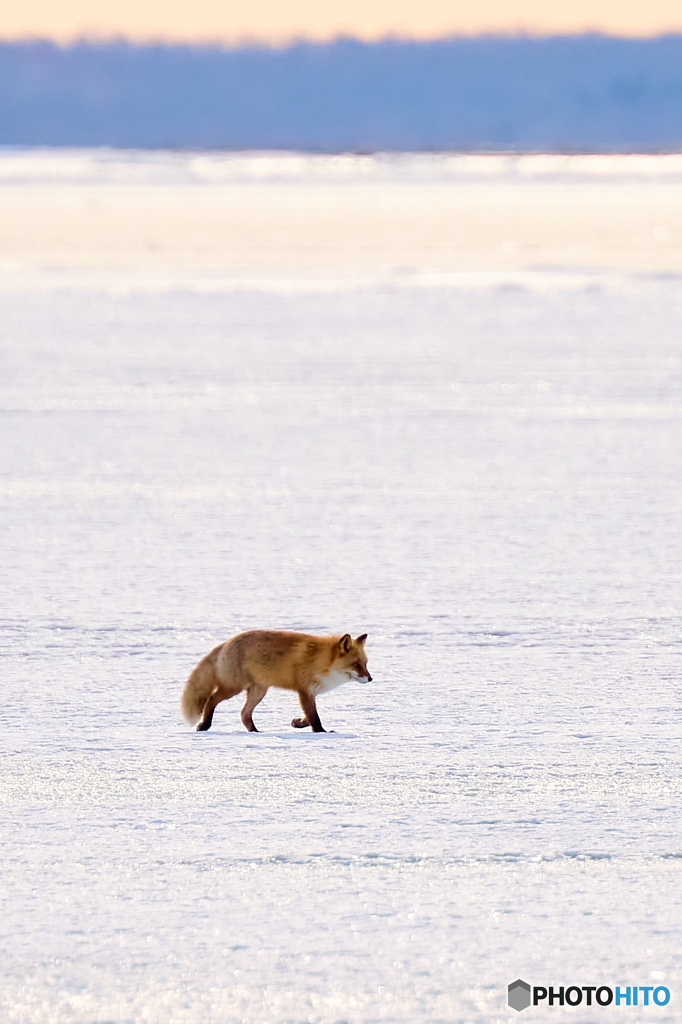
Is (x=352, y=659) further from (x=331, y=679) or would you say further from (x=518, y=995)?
(x=518, y=995)

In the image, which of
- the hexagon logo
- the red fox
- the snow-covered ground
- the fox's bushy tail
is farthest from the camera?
the fox's bushy tail

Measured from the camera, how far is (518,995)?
254 cm

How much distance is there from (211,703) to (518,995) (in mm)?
1480

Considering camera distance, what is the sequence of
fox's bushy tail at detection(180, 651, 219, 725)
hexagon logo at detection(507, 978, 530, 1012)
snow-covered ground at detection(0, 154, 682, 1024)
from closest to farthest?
hexagon logo at detection(507, 978, 530, 1012) → snow-covered ground at detection(0, 154, 682, 1024) → fox's bushy tail at detection(180, 651, 219, 725)

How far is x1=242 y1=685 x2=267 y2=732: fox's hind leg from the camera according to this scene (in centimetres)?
381

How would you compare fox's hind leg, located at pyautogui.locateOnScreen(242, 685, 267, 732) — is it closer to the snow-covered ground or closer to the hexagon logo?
the snow-covered ground

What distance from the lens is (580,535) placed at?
6.36 metres

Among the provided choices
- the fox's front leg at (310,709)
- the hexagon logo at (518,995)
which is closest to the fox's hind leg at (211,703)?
the fox's front leg at (310,709)

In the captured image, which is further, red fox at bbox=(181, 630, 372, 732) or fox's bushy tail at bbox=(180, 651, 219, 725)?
fox's bushy tail at bbox=(180, 651, 219, 725)

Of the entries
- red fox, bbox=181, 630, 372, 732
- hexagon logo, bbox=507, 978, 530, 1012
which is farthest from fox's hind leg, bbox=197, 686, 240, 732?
hexagon logo, bbox=507, 978, 530, 1012

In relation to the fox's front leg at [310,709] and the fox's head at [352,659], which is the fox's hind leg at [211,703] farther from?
the fox's head at [352,659]

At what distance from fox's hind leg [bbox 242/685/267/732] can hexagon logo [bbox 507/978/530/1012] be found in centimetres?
137

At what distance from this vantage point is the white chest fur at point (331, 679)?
12.4 feet

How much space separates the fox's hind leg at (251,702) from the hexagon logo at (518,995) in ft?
4.49
